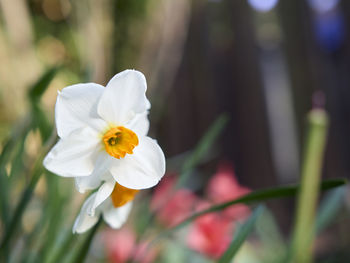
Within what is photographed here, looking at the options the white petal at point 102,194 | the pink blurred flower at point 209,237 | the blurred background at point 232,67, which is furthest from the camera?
the blurred background at point 232,67

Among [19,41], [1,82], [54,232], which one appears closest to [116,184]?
[54,232]

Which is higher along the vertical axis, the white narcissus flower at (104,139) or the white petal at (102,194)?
the white narcissus flower at (104,139)

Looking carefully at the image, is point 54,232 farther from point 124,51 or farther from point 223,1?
point 223,1

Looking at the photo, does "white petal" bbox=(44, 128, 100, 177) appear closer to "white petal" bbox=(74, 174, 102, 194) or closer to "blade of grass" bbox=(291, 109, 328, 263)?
"white petal" bbox=(74, 174, 102, 194)

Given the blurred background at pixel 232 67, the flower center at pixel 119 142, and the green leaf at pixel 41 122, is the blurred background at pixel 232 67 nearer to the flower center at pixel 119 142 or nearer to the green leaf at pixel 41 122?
the green leaf at pixel 41 122

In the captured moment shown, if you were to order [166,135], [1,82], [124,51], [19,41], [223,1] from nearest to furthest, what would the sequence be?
1. [19,41]
2. [1,82]
3. [124,51]
4. [223,1]
5. [166,135]

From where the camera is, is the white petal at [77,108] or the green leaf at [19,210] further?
the green leaf at [19,210]

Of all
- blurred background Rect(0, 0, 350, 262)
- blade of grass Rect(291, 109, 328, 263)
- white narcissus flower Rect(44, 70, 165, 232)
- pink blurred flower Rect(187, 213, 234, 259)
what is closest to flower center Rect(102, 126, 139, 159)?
white narcissus flower Rect(44, 70, 165, 232)

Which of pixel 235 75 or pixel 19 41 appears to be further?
pixel 235 75

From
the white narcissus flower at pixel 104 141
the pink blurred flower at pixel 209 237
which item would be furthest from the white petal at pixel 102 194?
the pink blurred flower at pixel 209 237
